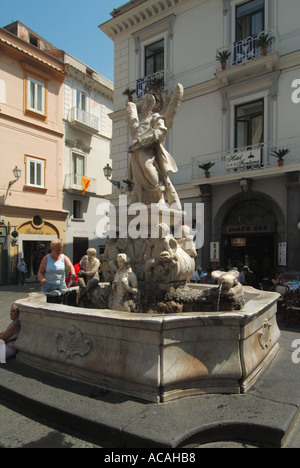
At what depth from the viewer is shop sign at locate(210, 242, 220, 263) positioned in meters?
13.8

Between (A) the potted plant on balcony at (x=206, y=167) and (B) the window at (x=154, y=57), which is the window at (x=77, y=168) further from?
(A) the potted plant on balcony at (x=206, y=167)

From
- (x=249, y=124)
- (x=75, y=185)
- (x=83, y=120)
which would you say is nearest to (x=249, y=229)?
(x=249, y=124)

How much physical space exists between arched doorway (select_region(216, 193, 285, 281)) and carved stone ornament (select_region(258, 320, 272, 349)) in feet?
28.7

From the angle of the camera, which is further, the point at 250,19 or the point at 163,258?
the point at 250,19

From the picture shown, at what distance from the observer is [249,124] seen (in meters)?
13.7

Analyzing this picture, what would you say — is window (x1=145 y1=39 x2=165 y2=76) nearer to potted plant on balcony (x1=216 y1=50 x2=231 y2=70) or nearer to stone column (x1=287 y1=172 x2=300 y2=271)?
potted plant on balcony (x1=216 y1=50 x2=231 y2=70)

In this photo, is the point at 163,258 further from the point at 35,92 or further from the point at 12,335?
the point at 35,92

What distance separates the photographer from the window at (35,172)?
60.8 feet

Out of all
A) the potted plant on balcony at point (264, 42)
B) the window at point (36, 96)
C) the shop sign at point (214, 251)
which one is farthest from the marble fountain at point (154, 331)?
the window at point (36, 96)

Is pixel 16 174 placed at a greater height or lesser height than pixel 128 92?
lesser

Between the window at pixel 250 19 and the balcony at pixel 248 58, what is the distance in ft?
1.71

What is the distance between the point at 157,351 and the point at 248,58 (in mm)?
13206

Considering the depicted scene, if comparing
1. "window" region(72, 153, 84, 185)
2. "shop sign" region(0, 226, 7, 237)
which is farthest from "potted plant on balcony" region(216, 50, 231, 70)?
"shop sign" region(0, 226, 7, 237)

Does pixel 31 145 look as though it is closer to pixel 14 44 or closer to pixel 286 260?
pixel 14 44
